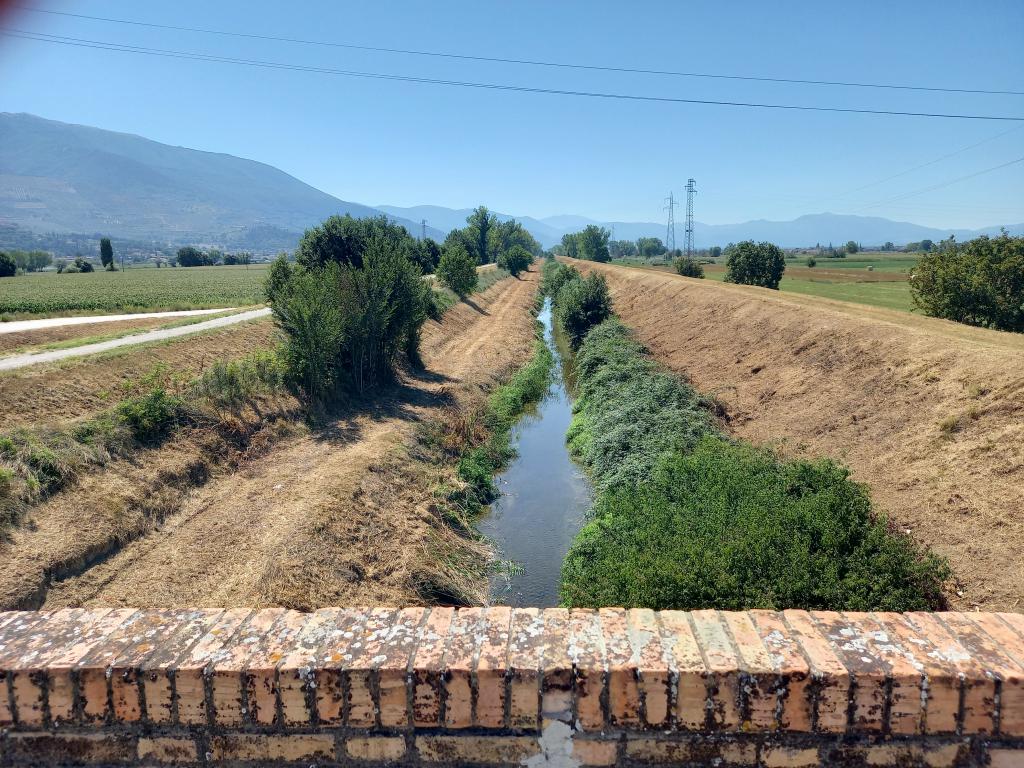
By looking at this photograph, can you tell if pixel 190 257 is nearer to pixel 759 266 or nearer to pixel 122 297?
pixel 122 297

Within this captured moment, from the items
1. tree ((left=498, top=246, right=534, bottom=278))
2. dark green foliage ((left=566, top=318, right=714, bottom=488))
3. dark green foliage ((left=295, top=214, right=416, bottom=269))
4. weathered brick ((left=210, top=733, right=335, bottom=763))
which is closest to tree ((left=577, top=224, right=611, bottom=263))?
tree ((left=498, top=246, right=534, bottom=278))

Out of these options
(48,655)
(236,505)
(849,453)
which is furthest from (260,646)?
(849,453)

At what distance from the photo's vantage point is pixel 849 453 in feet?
35.2

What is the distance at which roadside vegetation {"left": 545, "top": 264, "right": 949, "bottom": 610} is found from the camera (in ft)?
19.9

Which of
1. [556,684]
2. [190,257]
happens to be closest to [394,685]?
[556,684]

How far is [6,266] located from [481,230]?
58.8 m

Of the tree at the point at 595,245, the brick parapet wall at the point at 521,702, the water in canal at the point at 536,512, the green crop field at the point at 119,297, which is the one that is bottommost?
the water in canal at the point at 536,512

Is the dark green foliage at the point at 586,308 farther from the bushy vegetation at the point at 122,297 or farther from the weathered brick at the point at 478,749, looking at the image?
the weathered brick at the point at 478,749

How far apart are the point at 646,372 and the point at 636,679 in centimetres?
1808

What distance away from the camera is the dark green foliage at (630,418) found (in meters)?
12.6

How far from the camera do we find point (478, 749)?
213 cm

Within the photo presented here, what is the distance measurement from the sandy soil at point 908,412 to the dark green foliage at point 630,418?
53.1 inches

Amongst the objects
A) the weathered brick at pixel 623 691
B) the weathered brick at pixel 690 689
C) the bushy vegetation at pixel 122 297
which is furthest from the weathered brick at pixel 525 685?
the bushy vegetation at pixel 122 297

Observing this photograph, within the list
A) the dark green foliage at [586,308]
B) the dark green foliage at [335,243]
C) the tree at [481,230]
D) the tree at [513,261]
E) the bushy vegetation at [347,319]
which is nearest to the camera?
the bushy vegetation at [347,319]
